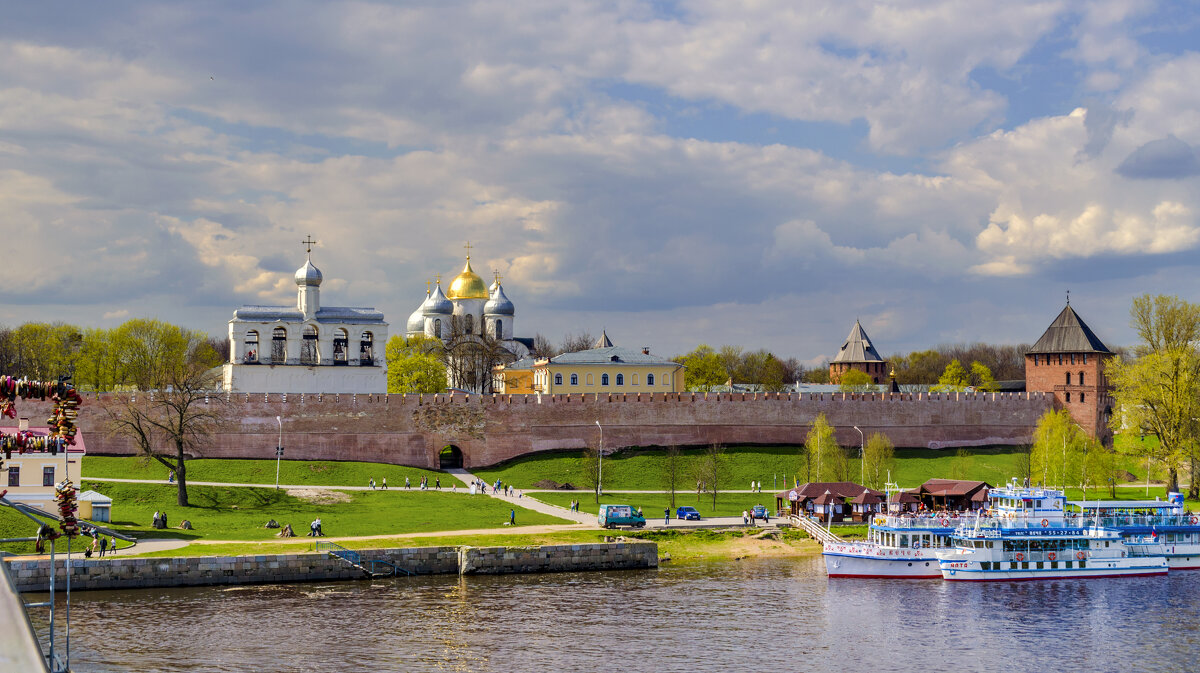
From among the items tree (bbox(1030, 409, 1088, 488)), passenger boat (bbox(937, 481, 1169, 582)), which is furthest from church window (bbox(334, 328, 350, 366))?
passenger boat (bbox(937, 481, 1169, 582))

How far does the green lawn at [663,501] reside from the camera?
51.2m

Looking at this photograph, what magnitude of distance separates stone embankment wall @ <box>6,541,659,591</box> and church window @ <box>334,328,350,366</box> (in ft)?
119

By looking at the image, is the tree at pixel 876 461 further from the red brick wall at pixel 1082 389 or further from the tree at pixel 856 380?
the tree at pixel 856 380

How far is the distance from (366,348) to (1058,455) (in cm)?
4112

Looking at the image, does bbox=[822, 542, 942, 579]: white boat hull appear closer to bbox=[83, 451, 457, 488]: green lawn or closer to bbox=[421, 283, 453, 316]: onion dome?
bbox=[83, 451, 457, 488]: green lawn

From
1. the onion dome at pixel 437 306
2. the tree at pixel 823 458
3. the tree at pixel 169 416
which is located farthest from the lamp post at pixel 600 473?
the onion dome at pixel 437 306

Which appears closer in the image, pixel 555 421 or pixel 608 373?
pixel 555 421

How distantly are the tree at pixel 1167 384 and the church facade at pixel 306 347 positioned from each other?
42.0 meters

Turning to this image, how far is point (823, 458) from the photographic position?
195 feet

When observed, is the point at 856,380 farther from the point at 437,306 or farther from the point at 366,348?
the point at 366,348

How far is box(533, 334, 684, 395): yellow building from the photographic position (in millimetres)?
79000

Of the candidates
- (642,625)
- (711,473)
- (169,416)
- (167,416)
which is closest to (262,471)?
(167,416)

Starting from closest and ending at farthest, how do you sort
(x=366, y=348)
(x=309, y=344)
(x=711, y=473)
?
(x=711, y=473)
(x=309, y=344)
(x=366, y=348)

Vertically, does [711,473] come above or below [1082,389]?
below
